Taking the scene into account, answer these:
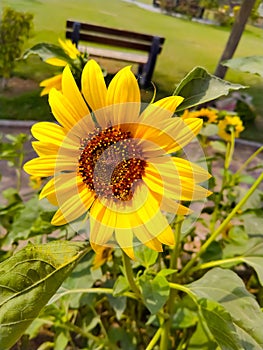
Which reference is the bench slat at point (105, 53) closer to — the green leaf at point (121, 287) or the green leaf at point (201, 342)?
the green leaf at point (121, 287)

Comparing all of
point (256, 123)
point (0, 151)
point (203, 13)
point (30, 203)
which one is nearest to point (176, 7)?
point (203, 13)

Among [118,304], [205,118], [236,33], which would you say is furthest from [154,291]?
[236,33]

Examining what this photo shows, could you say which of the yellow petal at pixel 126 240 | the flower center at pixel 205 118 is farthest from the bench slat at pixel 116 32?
the yellow petal at pixel 126 240

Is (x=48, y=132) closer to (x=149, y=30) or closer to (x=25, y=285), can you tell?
(x=25, y=285)

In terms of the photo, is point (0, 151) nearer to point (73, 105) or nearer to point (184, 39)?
point (73, 105)

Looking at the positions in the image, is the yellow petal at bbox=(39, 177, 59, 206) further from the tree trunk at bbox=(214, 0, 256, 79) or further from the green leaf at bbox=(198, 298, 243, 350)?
the tree trunk at bbox=(214, 0, 256, 79)
